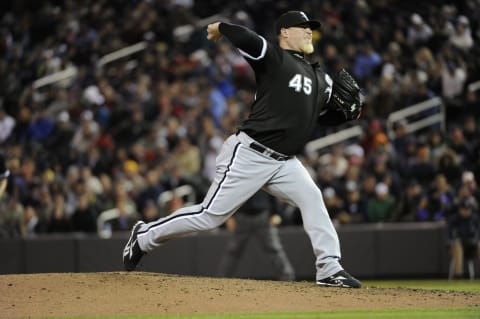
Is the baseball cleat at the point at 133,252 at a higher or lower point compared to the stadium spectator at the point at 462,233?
higher

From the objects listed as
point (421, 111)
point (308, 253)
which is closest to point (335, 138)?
point (421, 111)

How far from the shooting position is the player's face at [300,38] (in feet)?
26.6

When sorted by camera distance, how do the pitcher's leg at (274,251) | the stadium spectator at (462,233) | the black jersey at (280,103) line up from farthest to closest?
the stadium spectator at (462,233) < the pitcher's leg at (274,251) < the black jersey at (280,103)

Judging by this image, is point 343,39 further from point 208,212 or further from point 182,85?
point 208,212

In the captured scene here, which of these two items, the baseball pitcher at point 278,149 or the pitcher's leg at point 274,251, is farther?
the pitcher's leg at point 274,251

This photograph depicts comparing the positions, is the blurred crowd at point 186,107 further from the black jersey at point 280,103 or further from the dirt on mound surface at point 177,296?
the black jersey at point 280,103

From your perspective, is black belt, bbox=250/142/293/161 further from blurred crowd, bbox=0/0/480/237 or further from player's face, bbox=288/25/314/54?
blurred crowd, bbox=0/0/480/237

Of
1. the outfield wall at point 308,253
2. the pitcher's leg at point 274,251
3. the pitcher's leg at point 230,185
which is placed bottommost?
the outfield wall at point 308,253

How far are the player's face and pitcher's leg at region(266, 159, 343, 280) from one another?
0.95 metres

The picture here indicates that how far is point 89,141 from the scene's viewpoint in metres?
18.0

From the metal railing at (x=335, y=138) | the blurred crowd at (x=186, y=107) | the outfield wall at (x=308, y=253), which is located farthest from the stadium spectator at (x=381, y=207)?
the metal railing at (x=335, y=138)

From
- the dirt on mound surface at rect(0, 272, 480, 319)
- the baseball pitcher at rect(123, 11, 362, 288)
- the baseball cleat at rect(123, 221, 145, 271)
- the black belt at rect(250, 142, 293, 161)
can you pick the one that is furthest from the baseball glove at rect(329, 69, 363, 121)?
the baseball cleat at rect(123, 221, 145, 271)

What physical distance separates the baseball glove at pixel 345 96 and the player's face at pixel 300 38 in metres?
0.40

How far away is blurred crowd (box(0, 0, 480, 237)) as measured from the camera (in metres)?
16.3
